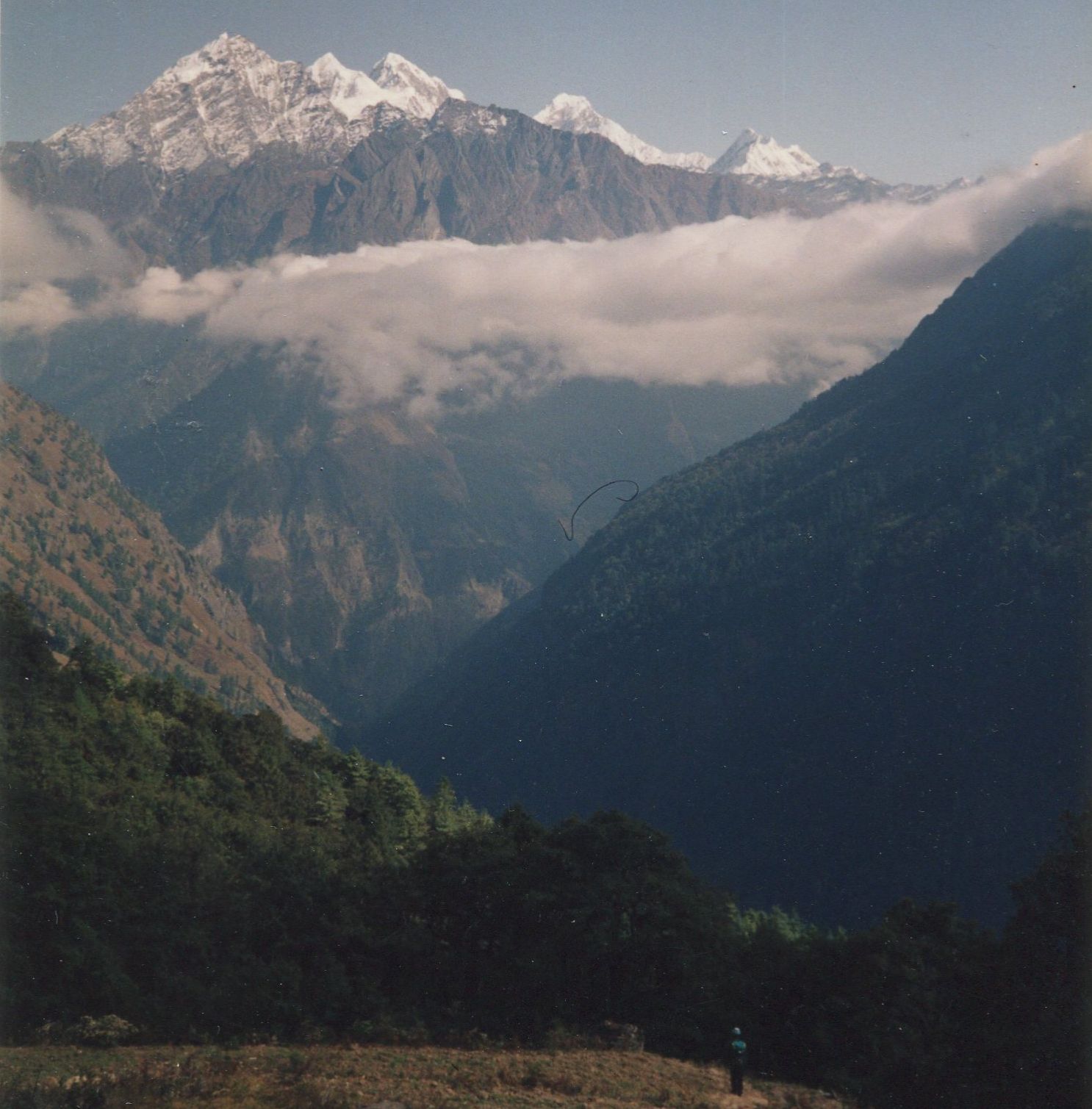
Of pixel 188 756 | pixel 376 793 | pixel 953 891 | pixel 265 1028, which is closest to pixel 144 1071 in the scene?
pixel 265 1028

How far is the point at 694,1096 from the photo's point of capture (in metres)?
38.2

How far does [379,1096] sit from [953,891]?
183 meters

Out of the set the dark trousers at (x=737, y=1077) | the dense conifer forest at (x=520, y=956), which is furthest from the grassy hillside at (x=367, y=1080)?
the dense conifer forest at (x=520, y=956)

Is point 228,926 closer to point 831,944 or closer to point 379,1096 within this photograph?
point 379,1096

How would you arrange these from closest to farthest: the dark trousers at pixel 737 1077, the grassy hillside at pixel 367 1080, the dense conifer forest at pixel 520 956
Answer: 1. the grassy hillside at pixel 367 1080
2. the dark trousers at pixel 737 1077
3. the dense conifer forest at pixel 520 956

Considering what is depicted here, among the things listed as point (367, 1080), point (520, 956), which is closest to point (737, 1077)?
point (367, 1080)

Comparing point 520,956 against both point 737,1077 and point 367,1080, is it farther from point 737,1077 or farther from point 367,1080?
point 367,1080

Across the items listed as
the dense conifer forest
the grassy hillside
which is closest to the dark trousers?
the grassy hillside

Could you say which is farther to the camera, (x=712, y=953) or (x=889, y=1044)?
(x=712, y=953)

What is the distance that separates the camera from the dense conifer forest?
45.7 meters

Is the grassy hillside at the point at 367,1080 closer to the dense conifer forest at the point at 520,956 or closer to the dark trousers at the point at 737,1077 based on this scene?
the dark trousers at the point at 737,1077

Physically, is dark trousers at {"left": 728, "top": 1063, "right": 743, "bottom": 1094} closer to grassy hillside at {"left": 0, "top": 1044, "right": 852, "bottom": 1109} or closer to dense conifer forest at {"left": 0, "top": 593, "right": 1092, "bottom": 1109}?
grassy hillside at {"left": 0, "top": 1044, "right": 852, "bottom": 1109}

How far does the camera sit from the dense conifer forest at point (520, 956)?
4569 centimetres

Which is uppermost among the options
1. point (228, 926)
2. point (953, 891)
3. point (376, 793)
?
point (376, 793)
